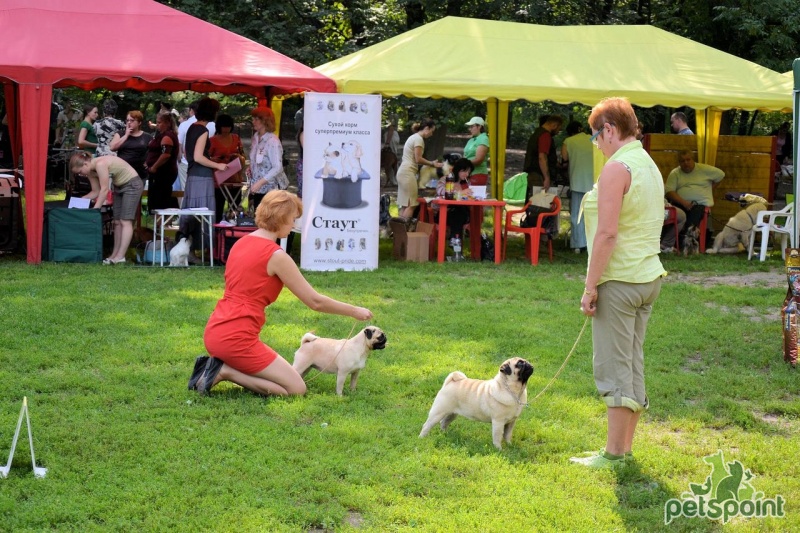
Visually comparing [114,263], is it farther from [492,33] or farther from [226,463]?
[226,463]

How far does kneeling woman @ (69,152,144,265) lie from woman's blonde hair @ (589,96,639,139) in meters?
8.25

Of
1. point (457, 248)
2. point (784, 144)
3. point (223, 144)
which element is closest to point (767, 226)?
point (457, 248)

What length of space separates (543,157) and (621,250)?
9743 mm


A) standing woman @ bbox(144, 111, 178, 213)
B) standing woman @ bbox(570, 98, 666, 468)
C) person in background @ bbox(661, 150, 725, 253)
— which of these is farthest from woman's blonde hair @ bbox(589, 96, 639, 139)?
person in background @ bbox(661, 150, 725, 253)

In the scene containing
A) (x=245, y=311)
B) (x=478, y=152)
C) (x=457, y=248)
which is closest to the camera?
(x=245, y=311)

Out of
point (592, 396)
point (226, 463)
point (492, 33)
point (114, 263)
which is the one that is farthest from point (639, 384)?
point (492, 33)

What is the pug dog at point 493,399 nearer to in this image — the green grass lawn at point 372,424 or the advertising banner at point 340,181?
the green grass lawn at point 372,424

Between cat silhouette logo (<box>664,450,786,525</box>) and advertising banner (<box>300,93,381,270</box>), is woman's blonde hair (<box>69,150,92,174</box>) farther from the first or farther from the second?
cat silhouette logo (<box>664,450,786,525</box>)

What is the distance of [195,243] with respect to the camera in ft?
Result: 42.5

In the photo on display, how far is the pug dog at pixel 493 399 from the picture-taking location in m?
5.49

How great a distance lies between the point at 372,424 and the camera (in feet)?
20.0

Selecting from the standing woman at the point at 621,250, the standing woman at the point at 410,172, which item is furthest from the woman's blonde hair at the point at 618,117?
the standing woman at the point at 410,172

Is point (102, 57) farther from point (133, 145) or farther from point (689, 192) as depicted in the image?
point (689, 192)

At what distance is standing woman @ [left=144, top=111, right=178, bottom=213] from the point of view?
528 inches
